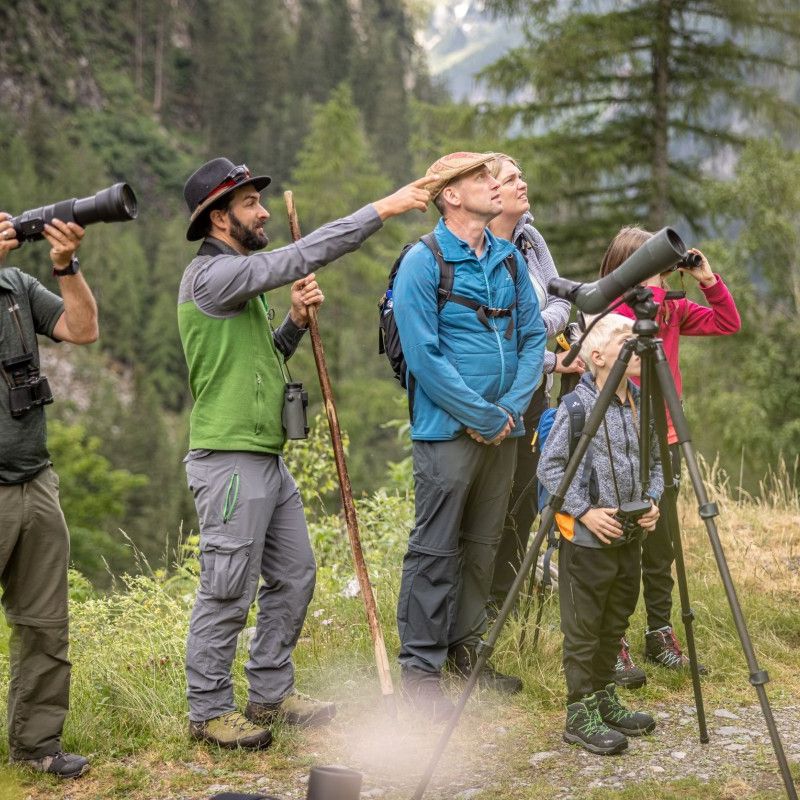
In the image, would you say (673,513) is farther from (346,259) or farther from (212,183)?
(346,259)

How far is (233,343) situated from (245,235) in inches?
17.5

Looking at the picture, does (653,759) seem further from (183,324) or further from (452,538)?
(183,324)

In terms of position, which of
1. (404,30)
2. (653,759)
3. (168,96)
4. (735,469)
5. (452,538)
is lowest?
(735,469)

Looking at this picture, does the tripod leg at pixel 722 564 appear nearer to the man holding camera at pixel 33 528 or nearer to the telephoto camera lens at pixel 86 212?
the telephoto camera lens at pixel 86 212

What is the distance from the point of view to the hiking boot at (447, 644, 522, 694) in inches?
167

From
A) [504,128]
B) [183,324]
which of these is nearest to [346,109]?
[504,128]

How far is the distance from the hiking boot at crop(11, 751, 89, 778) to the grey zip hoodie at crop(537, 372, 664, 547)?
2.02m

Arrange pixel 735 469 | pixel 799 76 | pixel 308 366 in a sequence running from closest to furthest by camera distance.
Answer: pixel 799 76 → pixel 735 469 → pixel 308 366

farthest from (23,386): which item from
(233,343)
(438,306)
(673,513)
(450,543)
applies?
(673,513)

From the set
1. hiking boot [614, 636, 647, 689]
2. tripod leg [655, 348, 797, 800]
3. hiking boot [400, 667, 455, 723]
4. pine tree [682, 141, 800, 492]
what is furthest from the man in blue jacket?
pine tree [682, 141, 800, 492]

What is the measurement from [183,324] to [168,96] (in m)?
97.5

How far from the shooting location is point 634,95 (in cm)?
1856

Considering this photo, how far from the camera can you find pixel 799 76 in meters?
17.6

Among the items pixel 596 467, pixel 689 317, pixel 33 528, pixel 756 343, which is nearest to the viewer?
pixel 33 528
